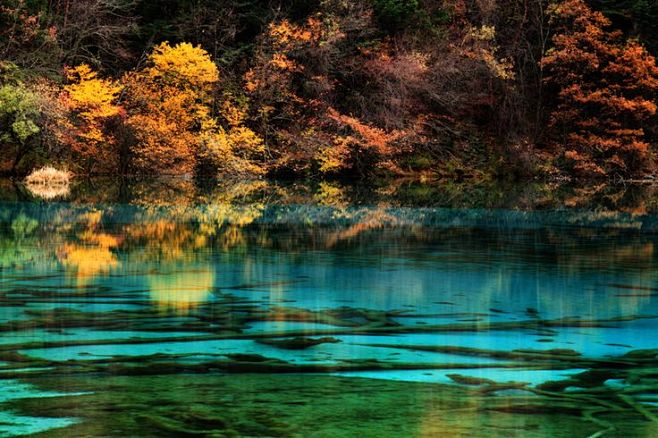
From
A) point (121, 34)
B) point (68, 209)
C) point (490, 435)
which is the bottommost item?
point (490, 435)

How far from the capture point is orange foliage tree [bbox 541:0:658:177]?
3509cm

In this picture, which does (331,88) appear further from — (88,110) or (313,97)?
(88,110)

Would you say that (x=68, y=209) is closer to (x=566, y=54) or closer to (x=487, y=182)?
(x=487, y=182)

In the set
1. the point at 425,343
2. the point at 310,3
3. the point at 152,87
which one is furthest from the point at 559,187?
the point at 425,343

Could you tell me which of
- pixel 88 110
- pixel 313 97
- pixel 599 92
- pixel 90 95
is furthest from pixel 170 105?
pixel 599 92

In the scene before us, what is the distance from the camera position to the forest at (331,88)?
35.1 metres

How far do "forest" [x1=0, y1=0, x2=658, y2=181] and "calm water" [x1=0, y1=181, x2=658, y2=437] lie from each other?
758 inches

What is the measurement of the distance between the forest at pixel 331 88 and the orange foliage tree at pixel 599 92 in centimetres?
8

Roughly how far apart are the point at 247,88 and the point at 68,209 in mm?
17068

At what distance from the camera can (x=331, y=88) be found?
3575cm

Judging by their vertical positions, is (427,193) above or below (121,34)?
below

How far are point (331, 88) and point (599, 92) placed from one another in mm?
9116

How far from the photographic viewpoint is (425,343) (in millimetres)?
6703

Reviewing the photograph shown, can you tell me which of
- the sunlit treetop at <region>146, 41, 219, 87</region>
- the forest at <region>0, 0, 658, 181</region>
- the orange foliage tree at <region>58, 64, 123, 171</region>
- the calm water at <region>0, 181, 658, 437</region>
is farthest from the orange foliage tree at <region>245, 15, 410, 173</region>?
the calm water at <region>0, 181, 658, 437</region>
